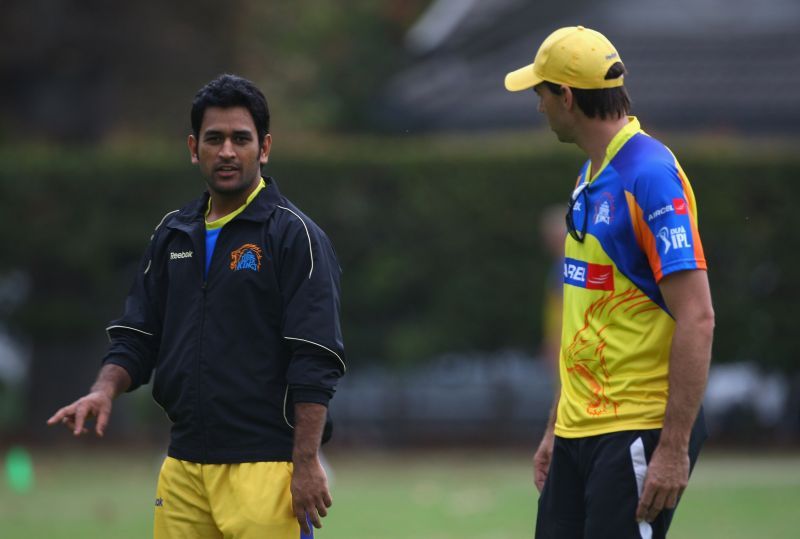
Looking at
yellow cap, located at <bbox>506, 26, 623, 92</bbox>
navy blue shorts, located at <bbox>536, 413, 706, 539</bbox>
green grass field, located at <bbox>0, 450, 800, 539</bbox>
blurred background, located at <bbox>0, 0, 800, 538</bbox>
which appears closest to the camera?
navy blue shorts, located at <bbox>536, 413, 706, 539</bbox>

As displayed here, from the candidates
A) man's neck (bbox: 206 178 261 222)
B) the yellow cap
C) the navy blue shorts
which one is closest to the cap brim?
the yellow cap

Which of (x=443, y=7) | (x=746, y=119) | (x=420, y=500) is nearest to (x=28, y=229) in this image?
(x=420, y=500)

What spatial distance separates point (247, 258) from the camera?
17.1 feet

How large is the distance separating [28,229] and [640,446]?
45.1 feet

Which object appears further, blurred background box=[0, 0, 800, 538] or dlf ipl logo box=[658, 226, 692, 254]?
blurred background box=[0, 0, 800, 538]

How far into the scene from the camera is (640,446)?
4902 mm

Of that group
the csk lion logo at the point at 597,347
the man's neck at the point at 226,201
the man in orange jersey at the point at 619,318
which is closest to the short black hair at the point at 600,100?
the man in orange jersey at the point at 619,318

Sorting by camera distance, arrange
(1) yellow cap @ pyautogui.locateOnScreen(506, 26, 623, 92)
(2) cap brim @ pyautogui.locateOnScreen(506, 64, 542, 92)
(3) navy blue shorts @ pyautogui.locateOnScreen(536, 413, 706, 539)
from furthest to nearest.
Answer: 1. (2) cap brim @ pyautogui.locateOnScreen(506, 64, 542, 92)
2. (1) yellow cap @ pyautogui.locateOnScreen(506, 26, 623, 92)
3. (3) navy blue shorts @ pyautogui.locateOnScreen(536, 413, 706, 539)

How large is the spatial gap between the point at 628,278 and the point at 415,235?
41.5 feet

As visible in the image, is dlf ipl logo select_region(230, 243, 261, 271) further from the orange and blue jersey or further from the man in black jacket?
the orange and blue jersey

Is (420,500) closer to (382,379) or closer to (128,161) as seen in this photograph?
(382,379)

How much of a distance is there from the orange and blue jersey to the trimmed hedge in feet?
40.3

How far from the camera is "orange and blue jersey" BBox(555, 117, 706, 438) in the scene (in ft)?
15.9

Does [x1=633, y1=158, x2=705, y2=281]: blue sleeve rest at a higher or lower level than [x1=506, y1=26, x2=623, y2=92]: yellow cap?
lower
